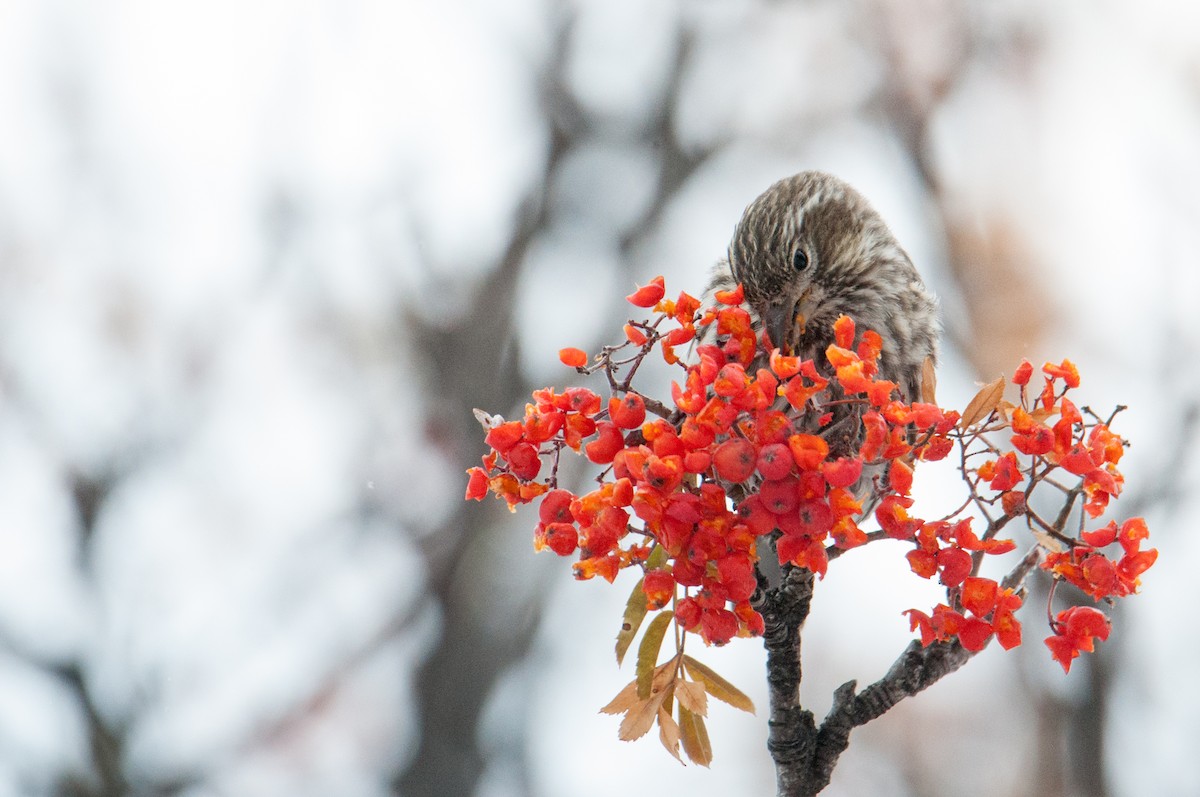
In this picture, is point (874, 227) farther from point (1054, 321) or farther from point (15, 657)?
point (15, 657)

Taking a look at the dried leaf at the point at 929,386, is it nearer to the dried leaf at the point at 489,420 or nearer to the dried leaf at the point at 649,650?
the dried leaf at the point at 649,650

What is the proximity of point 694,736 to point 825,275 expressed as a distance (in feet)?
6.55

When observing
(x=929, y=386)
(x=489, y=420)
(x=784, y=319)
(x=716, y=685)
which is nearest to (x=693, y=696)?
(x=716, y=685)

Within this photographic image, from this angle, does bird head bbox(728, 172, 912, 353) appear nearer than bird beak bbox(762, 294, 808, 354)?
No

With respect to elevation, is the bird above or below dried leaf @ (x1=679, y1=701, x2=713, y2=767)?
above

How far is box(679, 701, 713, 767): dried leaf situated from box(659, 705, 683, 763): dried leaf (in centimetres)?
3

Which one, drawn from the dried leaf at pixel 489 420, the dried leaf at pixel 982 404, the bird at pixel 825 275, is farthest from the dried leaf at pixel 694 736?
the bird at pixel 825 275

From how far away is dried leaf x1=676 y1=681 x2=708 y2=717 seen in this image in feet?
6.95

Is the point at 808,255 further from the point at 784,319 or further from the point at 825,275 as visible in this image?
the point at 784,319

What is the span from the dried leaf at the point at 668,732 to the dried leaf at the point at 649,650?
53mm

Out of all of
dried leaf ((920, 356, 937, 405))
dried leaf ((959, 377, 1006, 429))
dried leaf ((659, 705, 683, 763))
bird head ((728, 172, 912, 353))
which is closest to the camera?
dried leaf ((959, 377, 1006, 429))

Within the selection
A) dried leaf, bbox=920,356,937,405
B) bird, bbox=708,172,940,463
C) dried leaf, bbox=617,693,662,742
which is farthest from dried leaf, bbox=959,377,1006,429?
bird, bbox=708,172,940,463

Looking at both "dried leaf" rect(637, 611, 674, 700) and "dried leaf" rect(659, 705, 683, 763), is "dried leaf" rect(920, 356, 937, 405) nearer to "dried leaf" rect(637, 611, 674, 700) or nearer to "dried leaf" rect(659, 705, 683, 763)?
"dried leaf" rect(637, 611, 674, 700)

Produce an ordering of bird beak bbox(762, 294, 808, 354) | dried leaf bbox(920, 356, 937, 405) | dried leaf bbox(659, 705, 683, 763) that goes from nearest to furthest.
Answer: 1. dried leaf bbox(659, 705, 683, 763)
2. dried leaf bbox(920, 356, 937, 405)
3. bird beak bbox(762, 294, 808, 354)
